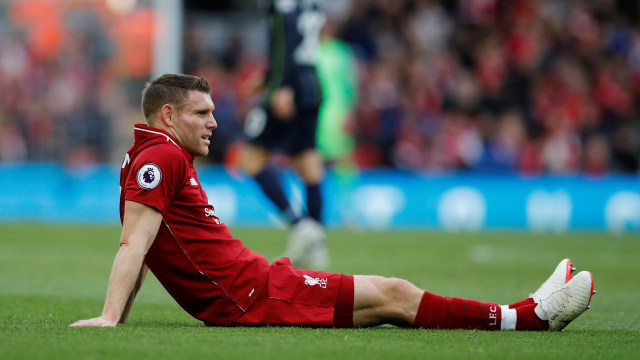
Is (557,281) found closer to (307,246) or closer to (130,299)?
(130,299)

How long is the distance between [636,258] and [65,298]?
6.76 meters

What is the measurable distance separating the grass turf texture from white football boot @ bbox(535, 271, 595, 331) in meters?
0.10

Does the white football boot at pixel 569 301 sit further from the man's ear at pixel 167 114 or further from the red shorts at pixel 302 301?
the man's ear at pixel 167 114

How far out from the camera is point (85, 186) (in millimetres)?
16859

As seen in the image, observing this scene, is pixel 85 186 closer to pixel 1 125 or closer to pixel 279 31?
pixel 1 125

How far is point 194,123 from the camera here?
4.48m

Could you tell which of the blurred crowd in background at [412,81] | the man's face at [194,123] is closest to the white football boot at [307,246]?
the man's face at [194,123]

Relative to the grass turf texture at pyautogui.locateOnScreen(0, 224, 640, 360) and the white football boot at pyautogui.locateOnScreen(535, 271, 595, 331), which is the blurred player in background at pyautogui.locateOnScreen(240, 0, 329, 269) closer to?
the grass turf texture at pyautogui.locateOnScreen(0, 224, 640, 360)

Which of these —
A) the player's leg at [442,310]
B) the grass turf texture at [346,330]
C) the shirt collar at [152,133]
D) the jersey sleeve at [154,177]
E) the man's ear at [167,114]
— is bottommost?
the grass turf texture at [346,330]

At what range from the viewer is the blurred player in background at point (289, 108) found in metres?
8.48

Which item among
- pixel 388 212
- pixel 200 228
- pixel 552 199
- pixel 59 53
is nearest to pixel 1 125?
pixel 59 53

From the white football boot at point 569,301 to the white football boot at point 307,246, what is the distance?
135 inches

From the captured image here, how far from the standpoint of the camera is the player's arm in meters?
4.14

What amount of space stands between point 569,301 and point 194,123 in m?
1.91
